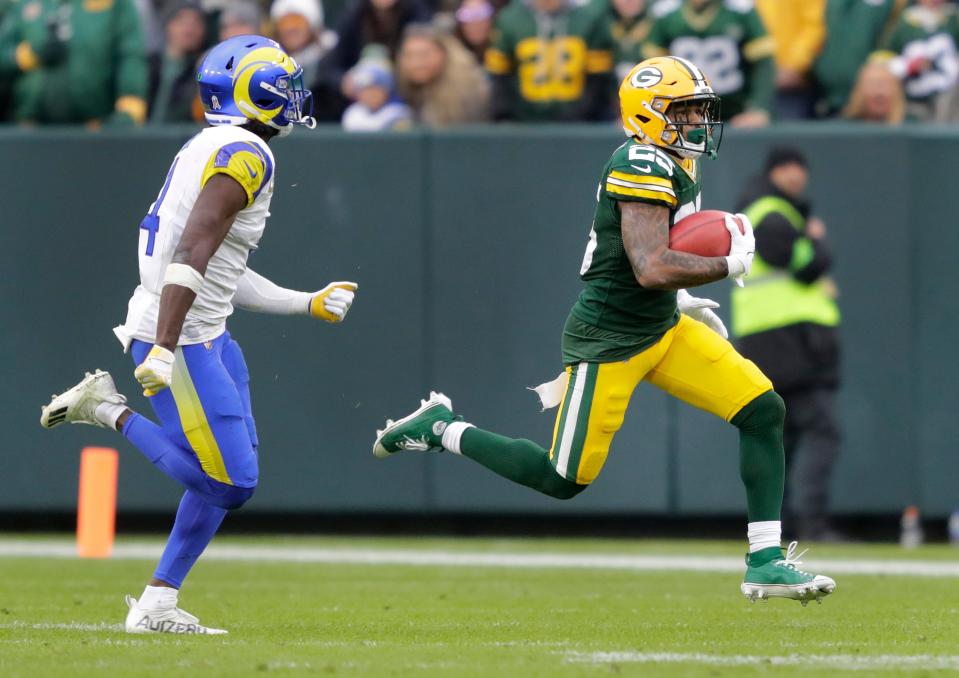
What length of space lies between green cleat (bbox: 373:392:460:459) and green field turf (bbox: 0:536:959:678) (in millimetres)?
608

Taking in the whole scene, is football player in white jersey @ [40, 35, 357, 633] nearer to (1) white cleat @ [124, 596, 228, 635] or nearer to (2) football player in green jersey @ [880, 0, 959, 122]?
(1) white cleat @ [124, 596, 228, 635]

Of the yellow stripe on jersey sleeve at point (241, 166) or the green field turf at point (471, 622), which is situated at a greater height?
the yellow stripe on jersey sleeve at point (241, 166)

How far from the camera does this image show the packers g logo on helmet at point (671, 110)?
582 cm

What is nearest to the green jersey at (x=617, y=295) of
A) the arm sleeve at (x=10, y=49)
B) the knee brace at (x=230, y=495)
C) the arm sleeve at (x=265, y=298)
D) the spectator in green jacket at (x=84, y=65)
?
the arm sleeve at (x=265, y=298)

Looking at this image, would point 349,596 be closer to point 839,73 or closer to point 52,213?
point 52,213

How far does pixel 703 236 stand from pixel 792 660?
4.59ft

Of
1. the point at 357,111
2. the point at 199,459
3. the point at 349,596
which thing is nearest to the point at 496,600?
the point at 349,596

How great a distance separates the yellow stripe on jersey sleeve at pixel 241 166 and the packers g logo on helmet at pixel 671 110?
A: 122 cm

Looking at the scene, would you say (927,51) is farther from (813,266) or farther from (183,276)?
(183,276)

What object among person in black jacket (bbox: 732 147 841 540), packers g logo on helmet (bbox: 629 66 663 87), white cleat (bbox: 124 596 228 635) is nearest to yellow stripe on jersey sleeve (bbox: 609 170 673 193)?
packers g logo on helmet (bbox: 629 66 663 87)

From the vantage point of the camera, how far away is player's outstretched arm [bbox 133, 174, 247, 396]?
5453 millimetres

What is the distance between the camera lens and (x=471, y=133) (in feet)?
33.3

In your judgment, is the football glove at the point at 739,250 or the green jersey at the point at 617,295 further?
the green jersey at the point at 617,295

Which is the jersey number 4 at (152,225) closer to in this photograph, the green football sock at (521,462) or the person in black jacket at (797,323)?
the green football sock at (521,462)
